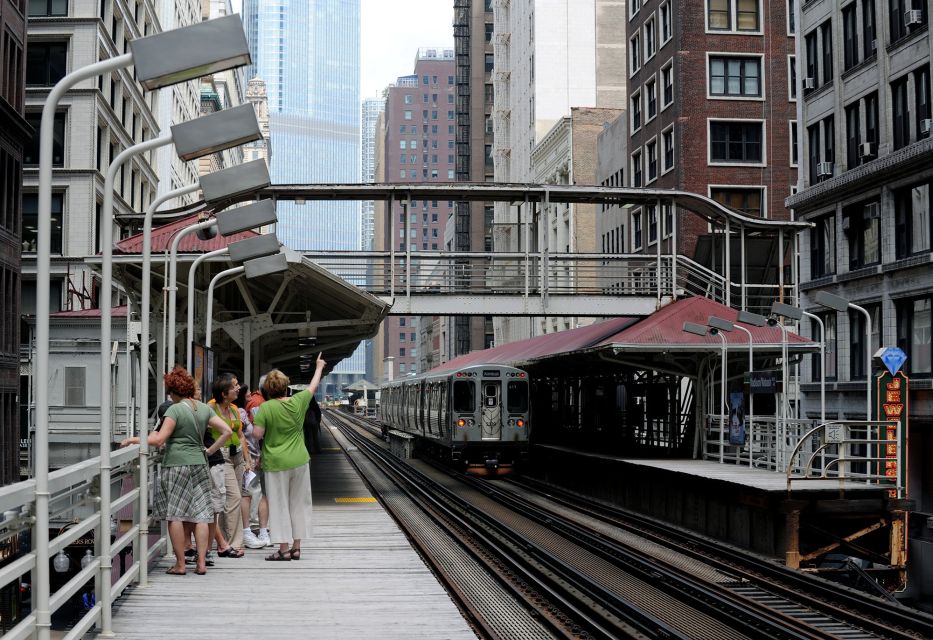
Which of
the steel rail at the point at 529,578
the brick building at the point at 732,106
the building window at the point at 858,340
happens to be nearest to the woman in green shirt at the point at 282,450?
the steel rail at the point at 529,578

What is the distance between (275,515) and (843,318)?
1117 inches

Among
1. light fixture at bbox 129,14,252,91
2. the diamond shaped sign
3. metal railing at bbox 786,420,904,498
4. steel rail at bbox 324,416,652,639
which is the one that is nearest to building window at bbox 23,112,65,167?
steel rail at bbox 324,416,652,639

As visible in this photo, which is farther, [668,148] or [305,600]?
[668,148]

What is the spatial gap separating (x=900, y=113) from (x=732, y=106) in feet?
58.9

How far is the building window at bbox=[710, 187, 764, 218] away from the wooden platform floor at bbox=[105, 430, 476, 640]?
39763 millimetres

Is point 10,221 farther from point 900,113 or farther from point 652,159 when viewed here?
point 652,159

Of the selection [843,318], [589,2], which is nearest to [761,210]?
[843,318]

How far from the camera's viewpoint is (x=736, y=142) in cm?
5188

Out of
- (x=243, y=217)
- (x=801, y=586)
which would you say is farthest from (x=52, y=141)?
(x=801, y=586)

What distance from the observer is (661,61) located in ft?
178

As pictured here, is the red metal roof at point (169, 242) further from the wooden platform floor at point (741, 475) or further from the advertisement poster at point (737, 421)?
the advertisement poster at point (737, 421)

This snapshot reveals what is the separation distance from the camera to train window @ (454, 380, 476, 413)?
35.5 metres

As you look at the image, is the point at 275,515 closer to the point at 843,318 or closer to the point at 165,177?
the point at 843,318

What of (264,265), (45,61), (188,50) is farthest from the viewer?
(45,61)
